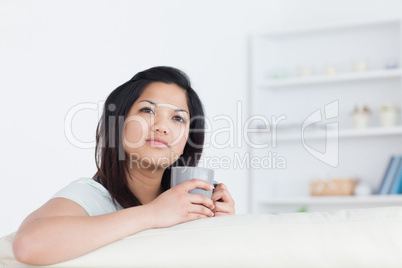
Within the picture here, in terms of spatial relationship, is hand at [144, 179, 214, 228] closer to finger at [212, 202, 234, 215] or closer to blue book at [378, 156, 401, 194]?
finger at [212, 202, 234, 215]

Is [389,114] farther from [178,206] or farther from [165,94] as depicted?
[178,206]

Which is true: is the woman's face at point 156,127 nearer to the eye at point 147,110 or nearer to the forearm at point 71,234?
the eye at point 147,110

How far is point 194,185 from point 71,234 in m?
0.33

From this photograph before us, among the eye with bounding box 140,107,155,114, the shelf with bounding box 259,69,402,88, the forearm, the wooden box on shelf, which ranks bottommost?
the wooden box on shelf

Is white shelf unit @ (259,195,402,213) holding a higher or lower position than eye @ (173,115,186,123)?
lower

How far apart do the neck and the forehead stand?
0.61 feet

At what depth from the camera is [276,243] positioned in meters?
0.78

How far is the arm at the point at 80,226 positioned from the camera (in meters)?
0.87

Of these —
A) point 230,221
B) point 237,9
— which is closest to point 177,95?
point 230,221

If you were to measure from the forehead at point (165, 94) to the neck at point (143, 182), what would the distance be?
18 centimetres

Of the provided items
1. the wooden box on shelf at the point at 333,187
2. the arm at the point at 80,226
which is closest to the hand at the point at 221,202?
the arm at the point at 80,226

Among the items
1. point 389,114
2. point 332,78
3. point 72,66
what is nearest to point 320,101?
point 332,78

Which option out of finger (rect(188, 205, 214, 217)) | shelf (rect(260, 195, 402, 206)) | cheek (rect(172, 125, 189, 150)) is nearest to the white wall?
shelf (rect(260, 195, 402, 206))

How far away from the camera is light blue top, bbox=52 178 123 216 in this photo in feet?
3.86
